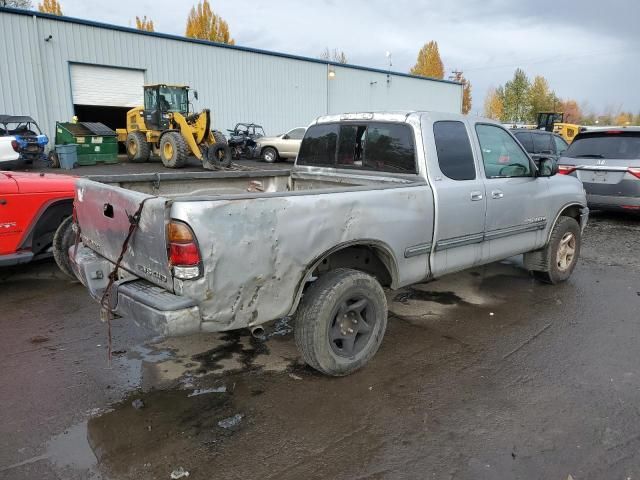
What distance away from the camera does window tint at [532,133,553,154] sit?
45.4 ft

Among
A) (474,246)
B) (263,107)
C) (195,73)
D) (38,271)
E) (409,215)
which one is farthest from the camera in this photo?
(263,107)

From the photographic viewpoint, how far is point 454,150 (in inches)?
180

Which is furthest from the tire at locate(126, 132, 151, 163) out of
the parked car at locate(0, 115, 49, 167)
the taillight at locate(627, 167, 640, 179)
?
the taillight at locate(627, 167, 640, 179)

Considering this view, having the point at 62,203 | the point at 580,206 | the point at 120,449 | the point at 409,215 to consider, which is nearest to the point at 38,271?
the point at 62,203

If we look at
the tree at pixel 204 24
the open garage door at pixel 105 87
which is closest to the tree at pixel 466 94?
the tree at pixel 204 24

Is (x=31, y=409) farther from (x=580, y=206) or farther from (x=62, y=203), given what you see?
(x=580, y=206)

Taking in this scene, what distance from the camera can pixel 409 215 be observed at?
3.97 m

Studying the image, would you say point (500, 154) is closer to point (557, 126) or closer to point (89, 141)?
point (89, 141)

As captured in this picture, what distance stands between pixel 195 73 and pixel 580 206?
71.6 feet

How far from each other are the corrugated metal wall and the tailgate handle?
18.8 m

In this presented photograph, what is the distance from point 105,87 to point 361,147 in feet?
66.6

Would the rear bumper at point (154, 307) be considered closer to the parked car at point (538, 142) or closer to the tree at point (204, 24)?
the parked car at point (538, 142)

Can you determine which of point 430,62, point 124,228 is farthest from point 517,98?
point 124,228

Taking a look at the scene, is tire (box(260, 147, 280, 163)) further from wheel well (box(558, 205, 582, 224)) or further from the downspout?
wheel well (box(558, 205, 582, 224))
